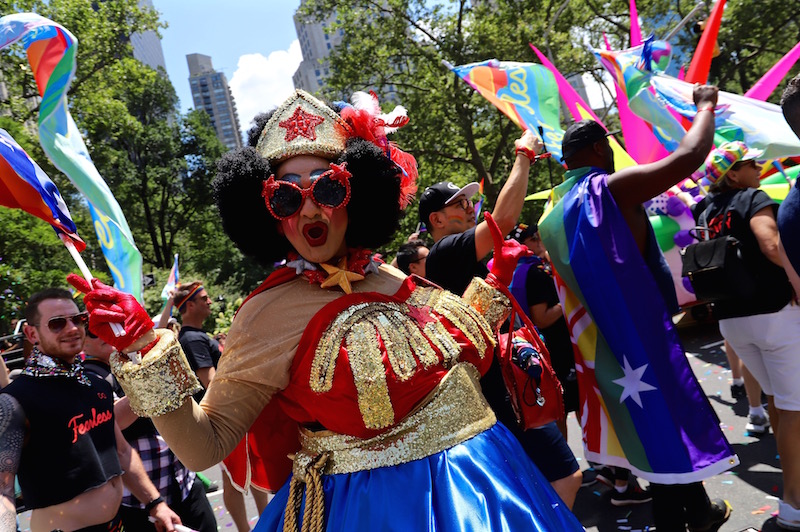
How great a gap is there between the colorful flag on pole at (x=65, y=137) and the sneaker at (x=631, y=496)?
336 centimetres

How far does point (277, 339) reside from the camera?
1.83m

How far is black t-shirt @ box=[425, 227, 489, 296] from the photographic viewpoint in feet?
9.12

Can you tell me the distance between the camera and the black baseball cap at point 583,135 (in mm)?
2896

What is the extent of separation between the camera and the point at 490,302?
209 cm

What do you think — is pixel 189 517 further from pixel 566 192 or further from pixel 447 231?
pixel 566 192

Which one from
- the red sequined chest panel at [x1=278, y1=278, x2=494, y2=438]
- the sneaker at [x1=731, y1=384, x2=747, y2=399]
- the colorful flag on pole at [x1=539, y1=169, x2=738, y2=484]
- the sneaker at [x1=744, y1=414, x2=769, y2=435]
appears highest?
the red sequined chest panel at [x1=278, y1=278, x2=494, y2=438]

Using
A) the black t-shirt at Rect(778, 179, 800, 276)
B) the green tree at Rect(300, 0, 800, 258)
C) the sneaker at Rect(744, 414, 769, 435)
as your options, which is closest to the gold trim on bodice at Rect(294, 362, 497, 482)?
the black t-shirt at Rect(778, 179, 800, 276)

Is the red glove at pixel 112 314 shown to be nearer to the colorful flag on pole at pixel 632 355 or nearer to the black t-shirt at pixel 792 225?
the colorful flag on pole at pixel 632 355

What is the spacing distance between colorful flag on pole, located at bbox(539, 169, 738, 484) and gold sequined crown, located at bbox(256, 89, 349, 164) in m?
1.26


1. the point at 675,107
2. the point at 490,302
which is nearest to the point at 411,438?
the point at 490,302

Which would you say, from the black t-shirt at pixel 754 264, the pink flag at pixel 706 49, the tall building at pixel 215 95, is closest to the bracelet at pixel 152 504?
the black t-shirt at pixel 754 264

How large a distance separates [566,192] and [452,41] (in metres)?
15.1

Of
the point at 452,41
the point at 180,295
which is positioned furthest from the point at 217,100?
the point at 180,295

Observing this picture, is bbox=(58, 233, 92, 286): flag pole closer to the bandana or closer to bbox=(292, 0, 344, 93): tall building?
the bandana
